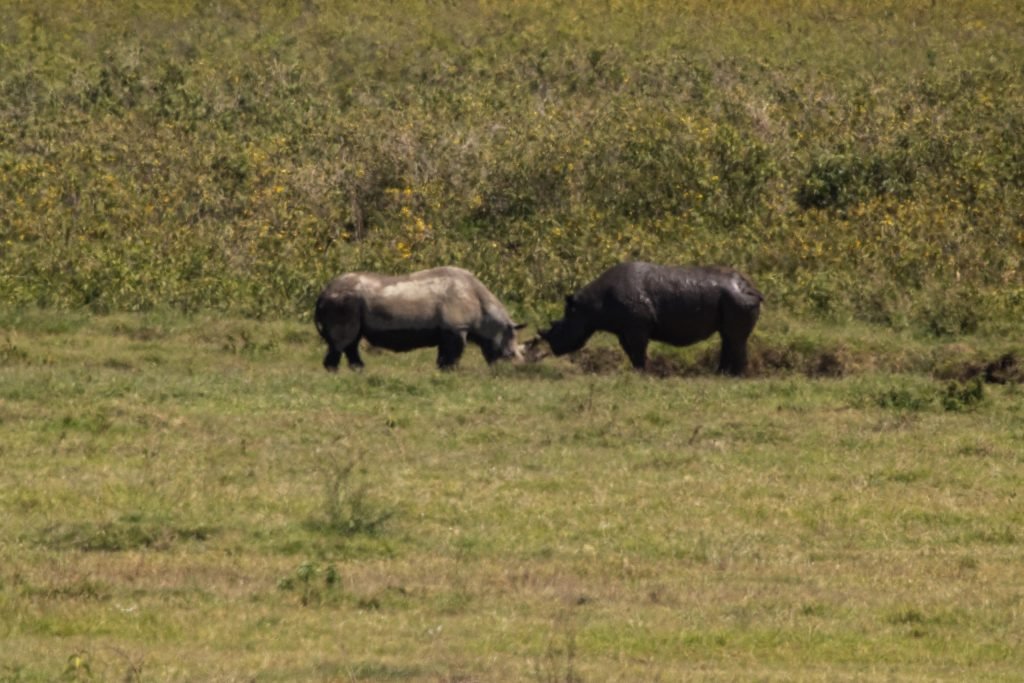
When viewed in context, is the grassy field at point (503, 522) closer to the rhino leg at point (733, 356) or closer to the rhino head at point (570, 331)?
the rhino leg at point (733, 356)

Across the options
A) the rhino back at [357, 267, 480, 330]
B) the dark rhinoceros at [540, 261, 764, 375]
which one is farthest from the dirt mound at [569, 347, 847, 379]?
the rhino back at [357, 267, 480, 330]

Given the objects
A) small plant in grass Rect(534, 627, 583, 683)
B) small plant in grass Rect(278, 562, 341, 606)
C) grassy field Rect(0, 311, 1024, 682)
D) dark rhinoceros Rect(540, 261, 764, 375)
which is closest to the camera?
small plant in grass Rect(534, 627, 583, 683)

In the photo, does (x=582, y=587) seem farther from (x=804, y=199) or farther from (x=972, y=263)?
(x=804, y=199)

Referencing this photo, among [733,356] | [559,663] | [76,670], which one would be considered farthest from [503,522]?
[733,356]

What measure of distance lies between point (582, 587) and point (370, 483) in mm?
2667

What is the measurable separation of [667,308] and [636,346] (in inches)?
20.1

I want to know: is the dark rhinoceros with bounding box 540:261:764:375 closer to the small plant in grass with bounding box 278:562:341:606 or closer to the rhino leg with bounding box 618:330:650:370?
the rhino leg with bounding box 618:330:650:370

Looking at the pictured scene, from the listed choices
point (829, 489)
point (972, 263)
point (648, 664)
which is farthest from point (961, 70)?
point (648, 664)

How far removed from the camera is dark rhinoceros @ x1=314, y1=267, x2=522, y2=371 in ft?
58.0

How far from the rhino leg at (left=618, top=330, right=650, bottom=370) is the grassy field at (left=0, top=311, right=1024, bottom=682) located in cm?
106

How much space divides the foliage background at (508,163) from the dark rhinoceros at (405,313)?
266cm

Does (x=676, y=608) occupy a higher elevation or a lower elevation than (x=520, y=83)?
lower

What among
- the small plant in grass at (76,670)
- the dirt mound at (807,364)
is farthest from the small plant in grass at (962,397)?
the small plant in grass at (76,670)

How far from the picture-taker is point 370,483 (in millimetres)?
12398
